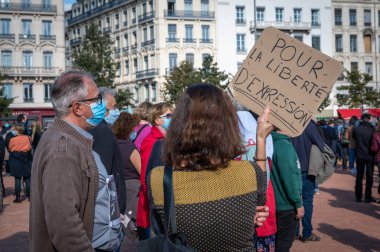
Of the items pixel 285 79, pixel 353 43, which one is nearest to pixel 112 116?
pixel 285 79

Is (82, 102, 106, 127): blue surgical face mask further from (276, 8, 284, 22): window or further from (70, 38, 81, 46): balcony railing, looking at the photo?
(70, 38, 81, 46): balcony railing

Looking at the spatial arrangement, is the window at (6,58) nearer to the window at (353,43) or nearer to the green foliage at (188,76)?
the green foliage at (188,76)

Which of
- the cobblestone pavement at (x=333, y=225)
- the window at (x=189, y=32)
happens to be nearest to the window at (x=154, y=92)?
the window at (x=189, y=32)

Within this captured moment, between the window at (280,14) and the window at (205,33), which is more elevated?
the window at (280,14)

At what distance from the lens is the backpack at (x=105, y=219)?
11.8 feet

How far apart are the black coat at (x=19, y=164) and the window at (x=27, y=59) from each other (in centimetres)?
4335

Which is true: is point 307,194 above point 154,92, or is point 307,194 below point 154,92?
below

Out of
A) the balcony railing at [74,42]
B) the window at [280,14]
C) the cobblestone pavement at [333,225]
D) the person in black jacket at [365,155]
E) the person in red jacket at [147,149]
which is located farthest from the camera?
the balcony railing at [74,42]

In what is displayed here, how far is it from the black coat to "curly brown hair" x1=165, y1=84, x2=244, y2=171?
39.8ft

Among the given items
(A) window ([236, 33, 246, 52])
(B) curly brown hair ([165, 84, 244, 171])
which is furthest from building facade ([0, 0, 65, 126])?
(B) curly brown hair ([165, 84, 244, 171])

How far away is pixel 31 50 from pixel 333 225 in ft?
165

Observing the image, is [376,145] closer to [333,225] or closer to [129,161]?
[333,225]

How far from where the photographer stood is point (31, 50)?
56.2 metres

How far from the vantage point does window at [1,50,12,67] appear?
5550cm
